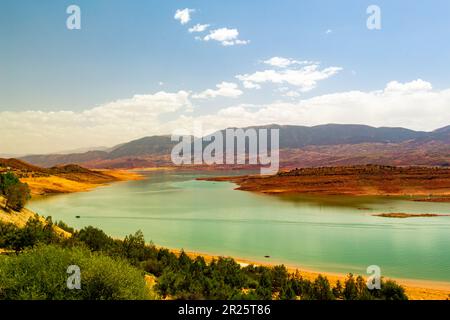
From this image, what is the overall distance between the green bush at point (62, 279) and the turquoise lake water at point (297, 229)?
14.3 meters

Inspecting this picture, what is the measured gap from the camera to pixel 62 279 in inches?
489

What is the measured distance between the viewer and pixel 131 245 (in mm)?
23250

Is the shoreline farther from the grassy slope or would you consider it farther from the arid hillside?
the arid hillside

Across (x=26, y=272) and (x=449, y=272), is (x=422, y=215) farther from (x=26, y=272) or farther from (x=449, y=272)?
(x=26, y=272)

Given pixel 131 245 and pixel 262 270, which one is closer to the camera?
pixel 262 270

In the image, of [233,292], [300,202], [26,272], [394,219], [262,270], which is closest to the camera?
[26,272]

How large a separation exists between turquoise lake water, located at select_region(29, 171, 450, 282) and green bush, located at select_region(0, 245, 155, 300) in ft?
46.8

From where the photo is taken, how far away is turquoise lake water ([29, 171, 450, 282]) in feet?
81.8

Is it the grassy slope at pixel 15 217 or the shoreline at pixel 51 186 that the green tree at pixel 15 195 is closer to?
the grassy slope at pixel 15 217

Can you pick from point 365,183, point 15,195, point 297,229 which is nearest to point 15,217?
point 15,195

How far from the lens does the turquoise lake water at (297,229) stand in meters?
24.9

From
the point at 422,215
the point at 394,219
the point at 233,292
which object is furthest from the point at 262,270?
the point at 422,215
